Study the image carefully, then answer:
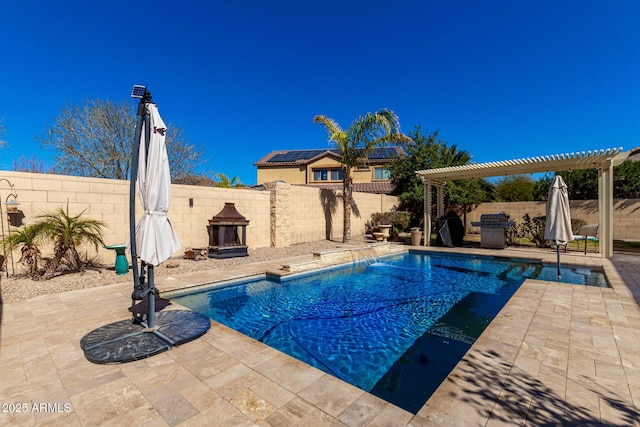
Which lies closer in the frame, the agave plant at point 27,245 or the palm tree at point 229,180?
the agave plant at point 27,245

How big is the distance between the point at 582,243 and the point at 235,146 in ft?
98.0

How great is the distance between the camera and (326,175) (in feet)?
98.6

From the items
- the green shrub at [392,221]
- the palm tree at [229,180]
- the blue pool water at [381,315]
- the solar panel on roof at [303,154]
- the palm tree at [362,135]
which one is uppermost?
the solar panel on roof at [303,154]

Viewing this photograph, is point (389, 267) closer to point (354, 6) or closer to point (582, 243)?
point (582, 243)

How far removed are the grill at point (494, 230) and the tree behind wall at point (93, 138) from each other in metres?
19.6

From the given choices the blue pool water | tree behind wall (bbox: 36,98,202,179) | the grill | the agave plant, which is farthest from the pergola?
tree behind wall (bbox: 36,98,202,179)

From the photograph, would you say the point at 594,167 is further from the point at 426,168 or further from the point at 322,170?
the point at 322,170

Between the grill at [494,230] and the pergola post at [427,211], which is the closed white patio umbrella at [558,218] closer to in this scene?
the grill at [494,230]

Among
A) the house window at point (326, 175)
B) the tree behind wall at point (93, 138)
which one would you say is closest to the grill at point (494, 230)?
the house window at point (326, 175)

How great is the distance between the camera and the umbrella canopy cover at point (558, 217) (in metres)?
6.93

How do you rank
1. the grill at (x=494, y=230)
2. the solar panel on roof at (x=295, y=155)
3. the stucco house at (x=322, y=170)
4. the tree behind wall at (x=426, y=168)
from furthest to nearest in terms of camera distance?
1. the solar panel on roof at (x=295, y=155)
2. the stucco house at (x=322, y=170)
3. the tree behind wall at (x=426, y=168)
4. the grill at (x=494, y=230)

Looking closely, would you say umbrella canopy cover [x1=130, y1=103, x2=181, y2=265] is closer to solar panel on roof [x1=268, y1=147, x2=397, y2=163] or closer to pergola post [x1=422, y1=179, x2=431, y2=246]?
pergola post [x1=422, y1=179, x2=431, y2=246]

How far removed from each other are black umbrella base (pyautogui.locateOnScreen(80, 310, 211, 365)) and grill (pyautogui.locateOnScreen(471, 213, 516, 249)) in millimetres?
12245

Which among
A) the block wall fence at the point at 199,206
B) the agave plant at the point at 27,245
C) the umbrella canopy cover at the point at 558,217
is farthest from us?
the block wall fence at the point at 199,206
